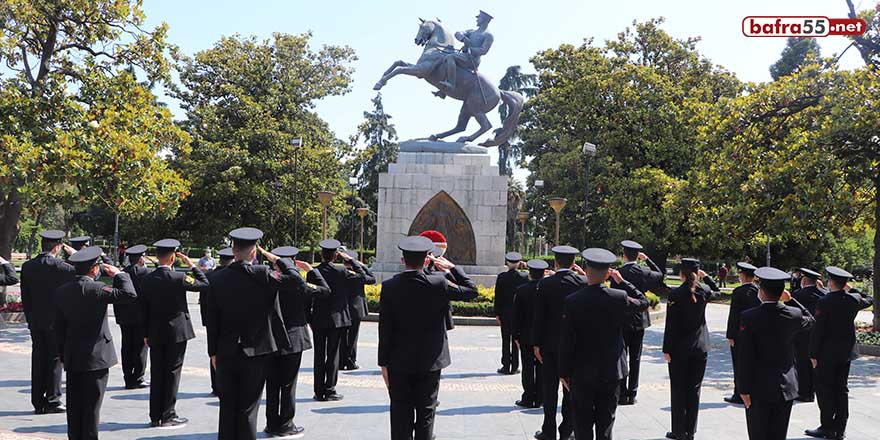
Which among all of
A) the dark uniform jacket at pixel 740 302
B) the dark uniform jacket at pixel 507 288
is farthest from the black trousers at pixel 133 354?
the dark uniform jacket at pixel 740 302

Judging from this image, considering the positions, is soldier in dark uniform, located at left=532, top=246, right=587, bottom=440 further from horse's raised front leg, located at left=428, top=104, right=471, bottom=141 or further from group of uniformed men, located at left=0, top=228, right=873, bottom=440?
horse's raised front leg, located at left=428, top=104, right=471, bottom=141

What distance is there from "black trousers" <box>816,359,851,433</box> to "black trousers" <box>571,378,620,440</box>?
3541 millimetres

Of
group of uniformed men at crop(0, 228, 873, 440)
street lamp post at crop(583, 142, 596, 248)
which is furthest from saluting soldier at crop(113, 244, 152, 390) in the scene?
street lamp post at crop(583, 142, 596, 248)

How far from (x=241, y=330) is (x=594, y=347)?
2.87 meters

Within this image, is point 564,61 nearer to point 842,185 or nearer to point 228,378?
point 842,185

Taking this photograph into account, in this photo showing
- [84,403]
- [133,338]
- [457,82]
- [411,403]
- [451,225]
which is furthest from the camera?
[457,82]

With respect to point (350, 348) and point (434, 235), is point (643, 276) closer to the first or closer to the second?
point (350, 348)

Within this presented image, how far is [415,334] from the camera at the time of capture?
598 centimetres

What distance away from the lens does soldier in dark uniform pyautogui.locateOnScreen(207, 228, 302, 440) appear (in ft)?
20.0

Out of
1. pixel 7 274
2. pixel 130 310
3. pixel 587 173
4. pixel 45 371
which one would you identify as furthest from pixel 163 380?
pixel 587 173

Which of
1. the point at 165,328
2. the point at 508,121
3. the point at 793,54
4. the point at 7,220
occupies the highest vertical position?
the point at 793,54

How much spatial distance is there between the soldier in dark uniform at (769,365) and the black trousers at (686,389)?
1.36 m

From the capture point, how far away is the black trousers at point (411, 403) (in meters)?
5.96

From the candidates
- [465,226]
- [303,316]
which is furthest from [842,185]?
[303,316]
